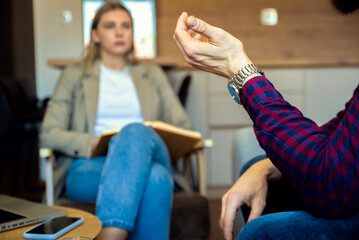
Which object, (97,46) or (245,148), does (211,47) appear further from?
(97,46)

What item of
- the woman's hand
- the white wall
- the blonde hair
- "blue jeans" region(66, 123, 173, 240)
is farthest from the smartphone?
the white wall

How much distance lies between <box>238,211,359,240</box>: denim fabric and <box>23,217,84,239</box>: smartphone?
0.39 metres

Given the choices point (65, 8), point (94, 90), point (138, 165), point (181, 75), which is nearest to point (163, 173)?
point (138, 165)

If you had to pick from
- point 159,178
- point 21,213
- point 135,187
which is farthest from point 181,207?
point 21,213

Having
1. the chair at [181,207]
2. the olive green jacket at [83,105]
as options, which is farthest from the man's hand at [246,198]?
the olive green jacket at [83,105]

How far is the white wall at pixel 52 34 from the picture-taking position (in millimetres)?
5016

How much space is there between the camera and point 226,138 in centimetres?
279

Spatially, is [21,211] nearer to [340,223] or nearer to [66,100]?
[340,223]

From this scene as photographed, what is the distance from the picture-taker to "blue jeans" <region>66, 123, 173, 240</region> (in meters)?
1.04

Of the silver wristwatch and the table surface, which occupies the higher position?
the silver wristwatch

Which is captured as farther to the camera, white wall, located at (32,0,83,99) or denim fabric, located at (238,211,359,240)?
white wall, located at (32,0,83,99)

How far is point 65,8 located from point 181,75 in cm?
303

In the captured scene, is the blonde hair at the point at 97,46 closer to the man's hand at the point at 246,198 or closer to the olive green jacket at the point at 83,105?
Answer: the olive green jacket at the point at 83,105

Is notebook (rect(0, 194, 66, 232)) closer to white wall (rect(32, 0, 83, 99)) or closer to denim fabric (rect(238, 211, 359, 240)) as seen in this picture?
denim fabric (rect(238, 211, 359, 240))
